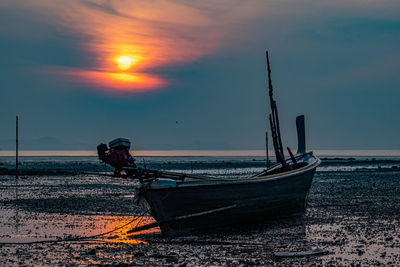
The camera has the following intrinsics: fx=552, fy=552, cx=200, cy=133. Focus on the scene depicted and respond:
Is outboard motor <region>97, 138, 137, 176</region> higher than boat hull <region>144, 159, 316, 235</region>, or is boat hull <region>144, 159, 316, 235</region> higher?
outboard motor <region>97, 138, 137, 176</region>

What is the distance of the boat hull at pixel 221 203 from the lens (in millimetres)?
15930

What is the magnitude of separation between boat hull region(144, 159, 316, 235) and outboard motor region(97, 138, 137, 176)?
1.07 metres

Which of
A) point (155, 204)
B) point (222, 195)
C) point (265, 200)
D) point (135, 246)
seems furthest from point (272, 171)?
point (135, 246)

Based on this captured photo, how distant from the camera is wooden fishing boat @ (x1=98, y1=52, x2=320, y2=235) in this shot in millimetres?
15812

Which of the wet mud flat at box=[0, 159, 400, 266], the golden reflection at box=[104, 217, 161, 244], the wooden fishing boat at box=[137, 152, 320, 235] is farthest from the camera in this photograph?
the wooden fishing boat at box=[137, 152, 320, 235]

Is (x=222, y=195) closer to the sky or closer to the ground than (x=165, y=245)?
closer to the sky

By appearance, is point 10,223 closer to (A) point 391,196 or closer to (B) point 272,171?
(B) point 272,171

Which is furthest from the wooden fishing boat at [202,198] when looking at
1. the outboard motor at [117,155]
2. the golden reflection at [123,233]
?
the golden reflection at [123,233]

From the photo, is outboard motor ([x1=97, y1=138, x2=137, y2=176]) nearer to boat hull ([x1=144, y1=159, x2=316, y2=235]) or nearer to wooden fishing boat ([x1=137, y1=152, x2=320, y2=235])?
wooden fishing boat ([x1=137, y1=152, x2=320, y2=235])

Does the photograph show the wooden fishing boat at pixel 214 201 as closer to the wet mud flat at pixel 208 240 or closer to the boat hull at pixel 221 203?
the boat hull at pixel 221 203

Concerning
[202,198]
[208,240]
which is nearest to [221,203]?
[202,198]

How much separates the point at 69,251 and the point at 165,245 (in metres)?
2.52

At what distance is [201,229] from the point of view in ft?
54.6

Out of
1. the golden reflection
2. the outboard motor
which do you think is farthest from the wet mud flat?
the outboard motor
